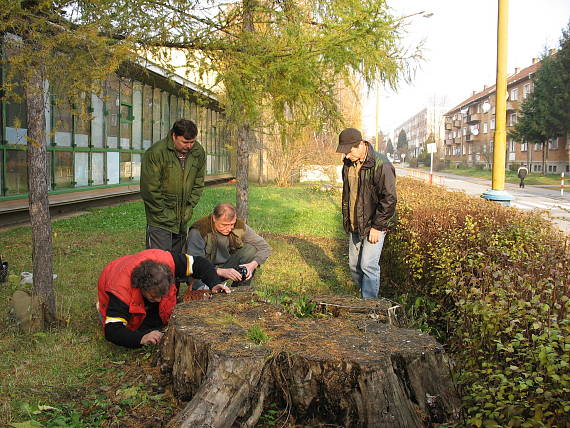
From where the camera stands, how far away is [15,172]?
1054 centimetres

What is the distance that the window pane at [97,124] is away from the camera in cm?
1391

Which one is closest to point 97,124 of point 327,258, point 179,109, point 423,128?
point 179,109

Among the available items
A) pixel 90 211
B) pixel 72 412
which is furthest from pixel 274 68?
pixel 90 211

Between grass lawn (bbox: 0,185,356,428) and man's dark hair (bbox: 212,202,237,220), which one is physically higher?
man's dark hair (bbox: 212,202,237,220)

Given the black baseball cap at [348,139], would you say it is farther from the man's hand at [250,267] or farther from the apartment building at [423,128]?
the apartment building at [423,128]

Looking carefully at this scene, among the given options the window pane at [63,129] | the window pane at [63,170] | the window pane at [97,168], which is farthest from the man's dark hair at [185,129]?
the window pane at [97,168]

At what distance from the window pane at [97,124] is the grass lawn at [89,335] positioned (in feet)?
9.54

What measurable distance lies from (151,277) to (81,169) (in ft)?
34.8

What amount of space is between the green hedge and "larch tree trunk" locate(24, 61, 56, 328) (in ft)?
10.1

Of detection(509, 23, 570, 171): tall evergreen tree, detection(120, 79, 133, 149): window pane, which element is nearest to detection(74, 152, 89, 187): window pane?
detection(120, 79, 133, 149): window pane

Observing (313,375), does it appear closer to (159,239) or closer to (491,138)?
(159,239)

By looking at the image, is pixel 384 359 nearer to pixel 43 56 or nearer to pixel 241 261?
pixel 241 261

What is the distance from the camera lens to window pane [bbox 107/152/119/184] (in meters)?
15.1

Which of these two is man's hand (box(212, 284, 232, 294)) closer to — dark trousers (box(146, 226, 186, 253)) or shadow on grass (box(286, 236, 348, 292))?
dark trousers (box(146, 226, 186, 253))
